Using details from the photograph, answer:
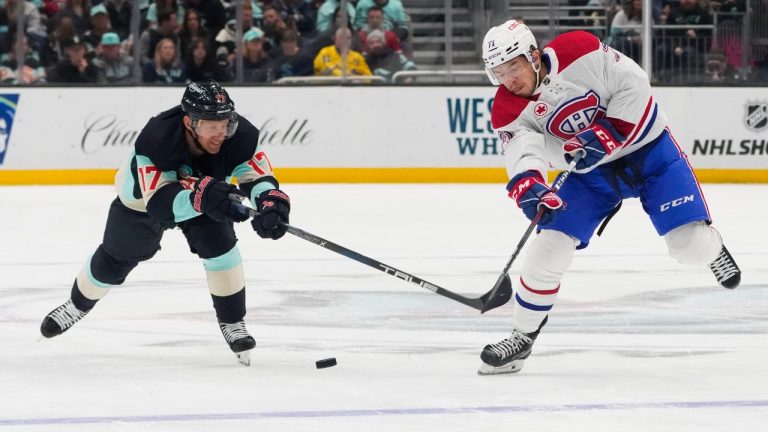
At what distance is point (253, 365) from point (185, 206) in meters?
0.53

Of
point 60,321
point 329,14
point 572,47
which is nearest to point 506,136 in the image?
point 572,47

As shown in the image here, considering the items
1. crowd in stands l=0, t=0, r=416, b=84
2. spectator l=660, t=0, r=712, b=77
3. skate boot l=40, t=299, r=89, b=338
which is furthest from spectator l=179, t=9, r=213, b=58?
skate boot l=40, t=299, r=89, b=338

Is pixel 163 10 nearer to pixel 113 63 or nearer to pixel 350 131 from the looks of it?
pixel 113 63

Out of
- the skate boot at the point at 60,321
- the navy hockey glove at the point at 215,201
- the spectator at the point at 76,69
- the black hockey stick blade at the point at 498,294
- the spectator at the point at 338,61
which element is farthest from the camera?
the spectator at the point at 338,61

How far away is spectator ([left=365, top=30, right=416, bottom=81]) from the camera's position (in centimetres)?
963

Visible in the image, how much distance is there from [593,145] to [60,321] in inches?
65.1

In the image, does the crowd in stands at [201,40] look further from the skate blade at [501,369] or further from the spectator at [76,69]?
the skate blade at [501,369]

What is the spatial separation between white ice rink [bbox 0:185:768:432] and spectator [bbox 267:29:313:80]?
298 cm

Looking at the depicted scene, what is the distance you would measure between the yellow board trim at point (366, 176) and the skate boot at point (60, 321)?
210 inches

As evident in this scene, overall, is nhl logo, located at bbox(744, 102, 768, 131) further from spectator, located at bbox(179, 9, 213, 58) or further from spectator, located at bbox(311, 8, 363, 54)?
spectator, located at bbox(179, 9, 213, 58)

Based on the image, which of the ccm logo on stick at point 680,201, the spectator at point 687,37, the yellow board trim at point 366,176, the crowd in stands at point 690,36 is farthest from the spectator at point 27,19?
the ccm logo on stick at point 680,201

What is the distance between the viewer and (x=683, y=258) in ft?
12.1

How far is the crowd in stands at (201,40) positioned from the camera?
953 cm

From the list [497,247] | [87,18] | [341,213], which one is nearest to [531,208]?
[497,247]
